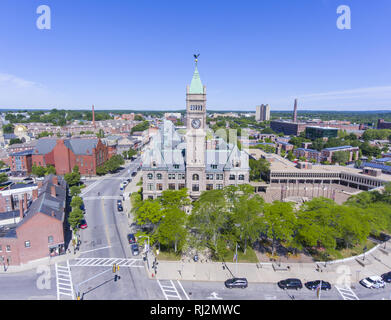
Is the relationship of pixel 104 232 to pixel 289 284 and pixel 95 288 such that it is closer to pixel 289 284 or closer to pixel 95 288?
pixel 95 288

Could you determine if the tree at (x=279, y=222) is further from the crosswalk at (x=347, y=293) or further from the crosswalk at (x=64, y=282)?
the crosswalk at (x=64, y=282)

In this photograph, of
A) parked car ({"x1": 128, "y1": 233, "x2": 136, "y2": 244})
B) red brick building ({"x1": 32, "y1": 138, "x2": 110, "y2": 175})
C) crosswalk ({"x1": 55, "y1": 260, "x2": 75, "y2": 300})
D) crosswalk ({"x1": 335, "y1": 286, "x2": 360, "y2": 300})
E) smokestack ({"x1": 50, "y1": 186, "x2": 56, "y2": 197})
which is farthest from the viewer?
red brick building ({"x1": 32, "y1": 138, "x2": 110, "y2": 175})

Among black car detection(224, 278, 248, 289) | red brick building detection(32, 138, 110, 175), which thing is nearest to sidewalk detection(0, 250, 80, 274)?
black car detection(224, 278, 248, 289)

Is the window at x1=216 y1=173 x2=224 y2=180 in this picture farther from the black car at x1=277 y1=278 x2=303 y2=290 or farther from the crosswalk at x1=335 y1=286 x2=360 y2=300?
the crosswalk at x1=335 y1=286 x2=360 y2=300

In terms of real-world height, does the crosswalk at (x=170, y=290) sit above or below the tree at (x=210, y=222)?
below

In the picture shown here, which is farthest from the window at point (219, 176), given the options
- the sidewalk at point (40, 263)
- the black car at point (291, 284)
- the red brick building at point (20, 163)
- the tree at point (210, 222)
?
the red brick building at point (20, 163)

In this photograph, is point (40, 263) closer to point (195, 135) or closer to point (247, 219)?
point (247, 219)
